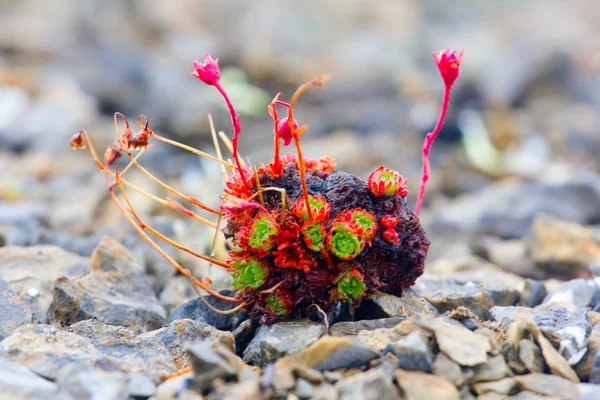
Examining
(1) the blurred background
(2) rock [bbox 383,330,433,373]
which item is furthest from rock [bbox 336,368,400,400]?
(1) the blurred background

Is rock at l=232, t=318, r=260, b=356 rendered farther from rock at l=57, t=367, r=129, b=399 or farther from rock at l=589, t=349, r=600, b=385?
rock at l=589, t=349, r=600, b=385

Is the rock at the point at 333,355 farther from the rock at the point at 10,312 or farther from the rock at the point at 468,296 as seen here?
the rock at the point at 10,312

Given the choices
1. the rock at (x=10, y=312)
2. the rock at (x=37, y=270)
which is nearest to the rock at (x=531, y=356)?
the rock at (x=10, y=312)

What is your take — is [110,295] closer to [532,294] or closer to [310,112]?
[532,294]

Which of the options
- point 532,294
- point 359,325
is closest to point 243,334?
point 359,325

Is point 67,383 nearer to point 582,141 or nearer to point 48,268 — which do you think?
point 48,268
